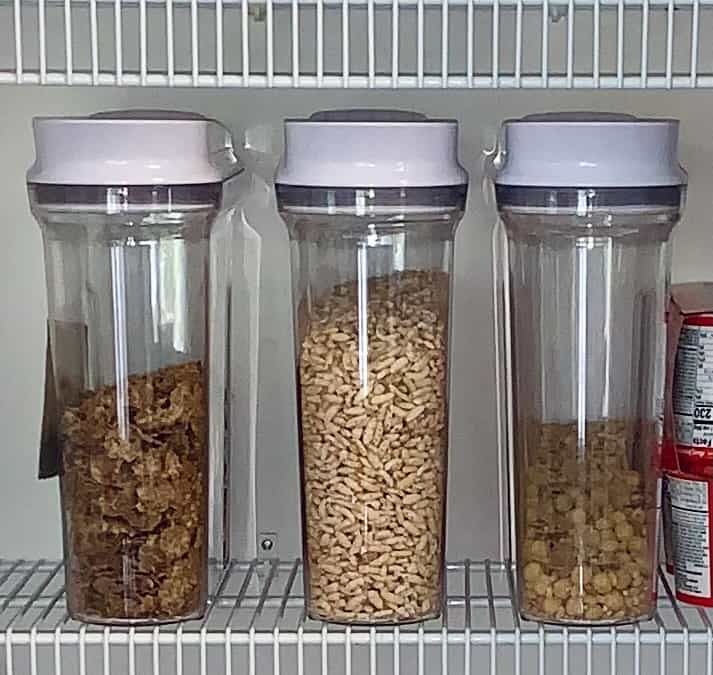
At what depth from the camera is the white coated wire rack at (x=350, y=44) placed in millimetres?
714

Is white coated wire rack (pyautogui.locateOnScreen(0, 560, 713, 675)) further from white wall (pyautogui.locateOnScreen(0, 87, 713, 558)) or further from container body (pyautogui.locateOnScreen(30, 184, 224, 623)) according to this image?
white wall (pyautogui.locateOnScreen(0, 87, 713, 558))

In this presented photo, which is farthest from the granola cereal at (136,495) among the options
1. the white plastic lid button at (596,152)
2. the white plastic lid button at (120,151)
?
the white plastic lid button at (596,152)

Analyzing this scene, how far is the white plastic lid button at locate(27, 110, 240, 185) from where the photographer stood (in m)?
0.72

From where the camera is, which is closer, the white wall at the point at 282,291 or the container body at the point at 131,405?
the container body at the point at 131,405

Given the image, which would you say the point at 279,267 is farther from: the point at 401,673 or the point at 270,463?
the point at 401,673

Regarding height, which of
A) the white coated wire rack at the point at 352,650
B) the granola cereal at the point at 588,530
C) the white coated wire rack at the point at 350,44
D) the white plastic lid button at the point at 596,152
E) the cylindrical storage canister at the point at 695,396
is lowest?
the white coated wire rack at the point at 352,650

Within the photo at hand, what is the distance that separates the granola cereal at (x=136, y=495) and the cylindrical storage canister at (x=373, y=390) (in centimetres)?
7

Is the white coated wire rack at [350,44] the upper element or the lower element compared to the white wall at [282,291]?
upper

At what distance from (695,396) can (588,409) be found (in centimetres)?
7

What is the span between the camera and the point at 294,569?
2.99ft

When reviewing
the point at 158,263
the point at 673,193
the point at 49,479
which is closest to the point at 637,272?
the point at 673,193

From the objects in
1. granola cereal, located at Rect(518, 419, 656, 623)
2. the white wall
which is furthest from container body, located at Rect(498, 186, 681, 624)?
the white wall

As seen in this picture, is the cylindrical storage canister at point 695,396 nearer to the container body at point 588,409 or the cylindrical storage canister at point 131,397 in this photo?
the container body at point 588,409

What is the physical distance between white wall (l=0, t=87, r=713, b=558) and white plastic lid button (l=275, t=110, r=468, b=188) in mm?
165
